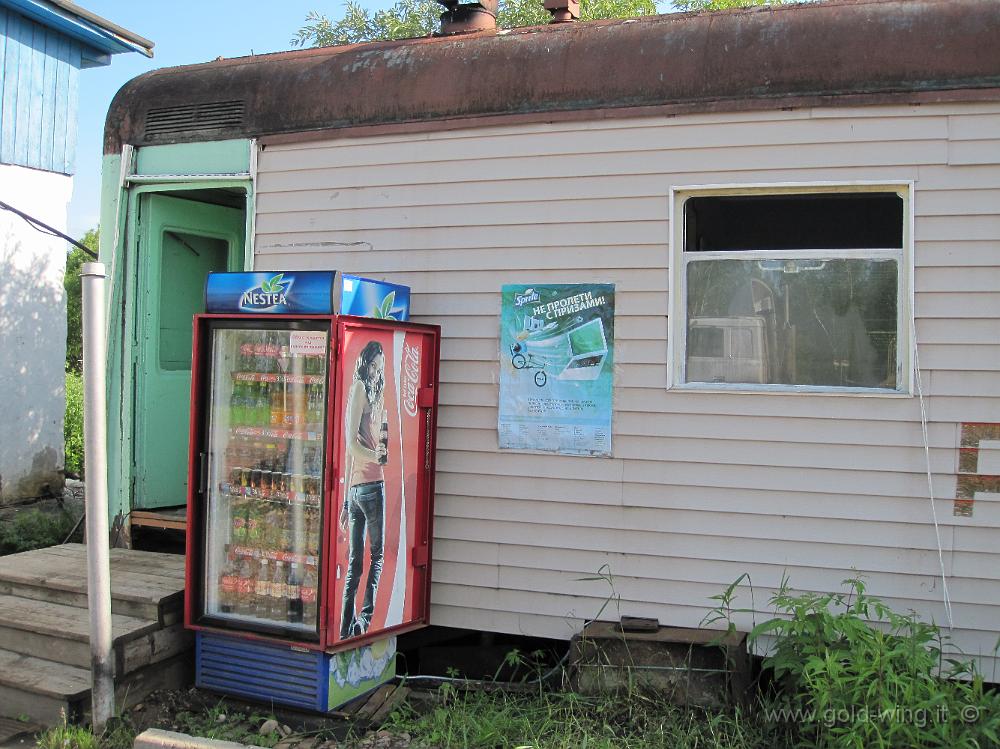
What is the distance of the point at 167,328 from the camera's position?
6.51 meters

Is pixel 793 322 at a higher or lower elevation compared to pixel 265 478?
higher

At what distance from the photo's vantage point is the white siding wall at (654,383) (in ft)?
14.5

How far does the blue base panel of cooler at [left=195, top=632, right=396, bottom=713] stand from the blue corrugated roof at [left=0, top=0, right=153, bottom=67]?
683cm

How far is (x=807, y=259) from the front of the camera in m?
4.70

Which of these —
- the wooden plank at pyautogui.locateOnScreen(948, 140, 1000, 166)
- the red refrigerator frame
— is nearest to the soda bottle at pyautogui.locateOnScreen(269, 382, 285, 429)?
the red refrigerator frame

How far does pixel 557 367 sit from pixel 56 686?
9.98 ft

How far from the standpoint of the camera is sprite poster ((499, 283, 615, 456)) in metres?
4.93

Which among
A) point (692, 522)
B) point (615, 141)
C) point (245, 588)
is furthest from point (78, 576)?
point (615, 141)

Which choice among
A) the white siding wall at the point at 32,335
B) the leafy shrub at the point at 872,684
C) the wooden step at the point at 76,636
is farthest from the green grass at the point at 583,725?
the white siding wall at the point at 32,335

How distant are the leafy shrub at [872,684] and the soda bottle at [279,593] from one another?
2351 mm

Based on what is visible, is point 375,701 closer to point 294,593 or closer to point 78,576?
point 294,593

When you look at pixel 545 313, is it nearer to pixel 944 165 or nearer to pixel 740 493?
pixel 740 493

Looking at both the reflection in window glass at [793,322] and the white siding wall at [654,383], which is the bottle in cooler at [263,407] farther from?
the reflection in window glass at [793,322]

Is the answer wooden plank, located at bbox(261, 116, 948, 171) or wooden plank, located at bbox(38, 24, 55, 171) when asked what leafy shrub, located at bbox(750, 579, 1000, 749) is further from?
wooden plank, located at bbox(38, 24, 55, 171)
